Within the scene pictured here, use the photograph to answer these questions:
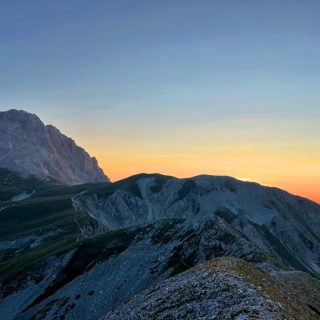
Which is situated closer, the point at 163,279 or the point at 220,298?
the point at 220,298

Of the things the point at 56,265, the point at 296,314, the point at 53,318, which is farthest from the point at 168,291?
the point at 56,265

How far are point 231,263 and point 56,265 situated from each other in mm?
76709

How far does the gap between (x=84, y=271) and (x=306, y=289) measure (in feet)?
200

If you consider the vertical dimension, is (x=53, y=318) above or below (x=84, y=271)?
below

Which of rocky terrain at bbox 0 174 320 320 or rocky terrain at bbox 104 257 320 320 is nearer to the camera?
rocky terrain at bbox 104 257 320 320

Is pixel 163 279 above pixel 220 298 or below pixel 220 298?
below

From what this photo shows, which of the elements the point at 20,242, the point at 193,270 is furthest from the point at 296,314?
the point at 20,242

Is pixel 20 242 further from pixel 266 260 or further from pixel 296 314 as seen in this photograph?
pixel 296 314

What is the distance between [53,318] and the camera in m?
91.3

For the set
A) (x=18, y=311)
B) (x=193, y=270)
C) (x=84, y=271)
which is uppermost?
(x=193, y=270)

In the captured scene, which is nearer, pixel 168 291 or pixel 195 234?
pixel 168 291

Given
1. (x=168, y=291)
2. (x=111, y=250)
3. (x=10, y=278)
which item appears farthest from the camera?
(x=10, y=278)

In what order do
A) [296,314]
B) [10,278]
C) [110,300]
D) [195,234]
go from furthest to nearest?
[10,278] < [195,234] < [110,300] < [296,314]

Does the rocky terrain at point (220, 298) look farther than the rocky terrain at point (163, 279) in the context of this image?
No
